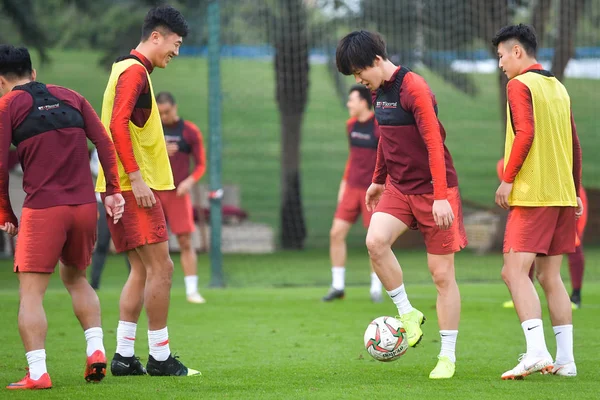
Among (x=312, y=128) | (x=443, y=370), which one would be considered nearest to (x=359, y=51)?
(x=443, y=370)

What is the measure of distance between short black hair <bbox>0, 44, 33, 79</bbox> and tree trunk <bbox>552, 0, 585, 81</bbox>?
37.4 ft

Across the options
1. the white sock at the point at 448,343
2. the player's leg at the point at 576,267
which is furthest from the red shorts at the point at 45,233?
the player's leg at the point at 576,267

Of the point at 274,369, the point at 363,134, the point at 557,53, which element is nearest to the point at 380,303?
the point at 363,134

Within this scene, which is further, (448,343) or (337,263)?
(337,263)

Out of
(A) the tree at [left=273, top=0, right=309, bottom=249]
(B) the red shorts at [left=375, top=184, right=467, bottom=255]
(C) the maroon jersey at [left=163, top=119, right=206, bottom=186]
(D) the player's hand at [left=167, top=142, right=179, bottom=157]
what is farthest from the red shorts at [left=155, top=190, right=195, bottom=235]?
(A) the tree at [left=273, top=0, right=309, bottom=249]

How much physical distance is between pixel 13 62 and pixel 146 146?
0.90 meters

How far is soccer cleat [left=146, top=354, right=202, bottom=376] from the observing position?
5910 millimetres

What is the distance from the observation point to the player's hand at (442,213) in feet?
18.5

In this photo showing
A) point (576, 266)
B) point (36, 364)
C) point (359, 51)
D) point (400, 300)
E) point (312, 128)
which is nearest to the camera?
point (36, 364)

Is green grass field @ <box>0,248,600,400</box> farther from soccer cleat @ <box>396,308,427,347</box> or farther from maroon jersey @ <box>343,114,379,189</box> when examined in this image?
maroon jersey @ <box>343,114,379,189</box>

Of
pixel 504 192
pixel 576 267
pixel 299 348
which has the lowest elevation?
pixel 576 267

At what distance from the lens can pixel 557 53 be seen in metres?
15.7

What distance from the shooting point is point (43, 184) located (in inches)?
211

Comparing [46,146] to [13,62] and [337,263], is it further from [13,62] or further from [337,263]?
[337,263]
